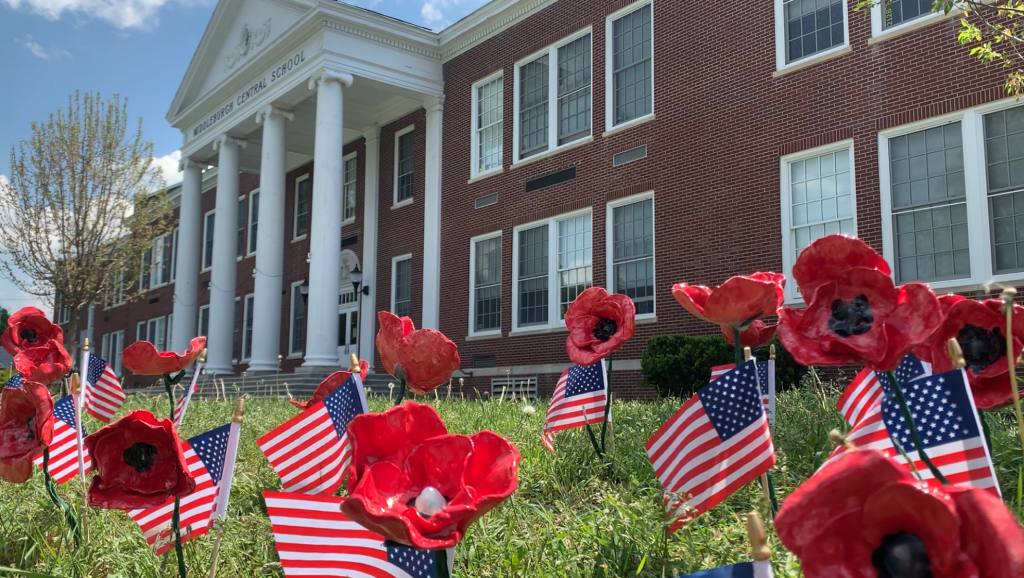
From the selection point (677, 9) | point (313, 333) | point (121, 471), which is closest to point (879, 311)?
point (121, 471)

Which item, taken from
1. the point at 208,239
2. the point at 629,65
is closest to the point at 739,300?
the point at 629,65

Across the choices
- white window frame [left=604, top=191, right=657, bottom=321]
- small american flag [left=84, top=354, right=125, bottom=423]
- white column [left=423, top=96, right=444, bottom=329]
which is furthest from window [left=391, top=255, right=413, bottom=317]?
small american flag [left=84, top=354, right=125, bottom=423]

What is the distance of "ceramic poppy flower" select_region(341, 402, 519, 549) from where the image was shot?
70.2 inches

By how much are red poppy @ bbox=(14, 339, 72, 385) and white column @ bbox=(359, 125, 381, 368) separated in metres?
18.8

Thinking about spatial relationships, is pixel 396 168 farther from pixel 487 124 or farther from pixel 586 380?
pixel 586 380

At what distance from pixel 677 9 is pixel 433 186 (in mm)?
8143

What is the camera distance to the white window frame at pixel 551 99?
60.1 feet

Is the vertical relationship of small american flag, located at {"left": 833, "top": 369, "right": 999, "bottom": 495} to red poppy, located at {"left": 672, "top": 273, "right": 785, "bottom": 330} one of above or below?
below

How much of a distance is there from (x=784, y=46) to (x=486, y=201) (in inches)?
328

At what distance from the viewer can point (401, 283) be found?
918 inches

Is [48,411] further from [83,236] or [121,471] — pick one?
[83,236]

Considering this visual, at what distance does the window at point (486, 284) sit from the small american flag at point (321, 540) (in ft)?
56.4

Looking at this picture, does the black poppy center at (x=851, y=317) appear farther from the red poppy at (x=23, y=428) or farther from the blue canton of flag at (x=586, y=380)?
the red poppy at (x=23, y=428)

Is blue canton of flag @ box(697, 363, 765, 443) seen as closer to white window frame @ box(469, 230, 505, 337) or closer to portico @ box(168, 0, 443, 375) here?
white window frame @ box(469, 230, 505, 337)
